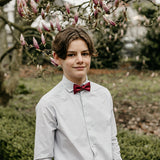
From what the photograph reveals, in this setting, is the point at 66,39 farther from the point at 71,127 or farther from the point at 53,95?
the point at 71,127

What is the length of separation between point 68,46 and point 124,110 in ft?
14.8

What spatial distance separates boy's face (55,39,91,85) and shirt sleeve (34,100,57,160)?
0.27 metres

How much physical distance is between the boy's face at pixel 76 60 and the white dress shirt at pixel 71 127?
9 cm

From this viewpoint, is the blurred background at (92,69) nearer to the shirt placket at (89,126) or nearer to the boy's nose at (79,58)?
the boy's nose at (79,58)

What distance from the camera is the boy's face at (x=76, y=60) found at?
147 centimetres

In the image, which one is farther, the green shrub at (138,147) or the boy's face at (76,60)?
the green shrub at (138,147)

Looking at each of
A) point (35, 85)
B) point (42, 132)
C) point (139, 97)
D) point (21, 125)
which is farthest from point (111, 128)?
point (35, 85)

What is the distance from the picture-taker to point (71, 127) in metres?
1.47

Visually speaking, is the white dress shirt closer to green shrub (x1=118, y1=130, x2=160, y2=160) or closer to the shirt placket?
the shirt placket

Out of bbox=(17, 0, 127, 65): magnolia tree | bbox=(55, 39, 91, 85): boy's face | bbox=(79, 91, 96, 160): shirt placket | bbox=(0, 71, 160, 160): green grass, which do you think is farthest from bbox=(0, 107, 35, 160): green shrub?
bbox=(55, 39, 91, 85): boy's face

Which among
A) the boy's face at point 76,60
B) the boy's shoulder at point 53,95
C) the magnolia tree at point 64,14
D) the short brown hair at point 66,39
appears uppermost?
the magnolia tree at point 64,14

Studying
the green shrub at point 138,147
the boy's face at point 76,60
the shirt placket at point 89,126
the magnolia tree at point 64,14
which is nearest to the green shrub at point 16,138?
the green shrub at point 138,147

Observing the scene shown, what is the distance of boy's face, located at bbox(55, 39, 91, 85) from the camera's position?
147 centimetres

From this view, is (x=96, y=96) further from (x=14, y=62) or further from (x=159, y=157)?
(x=14, y=62)
